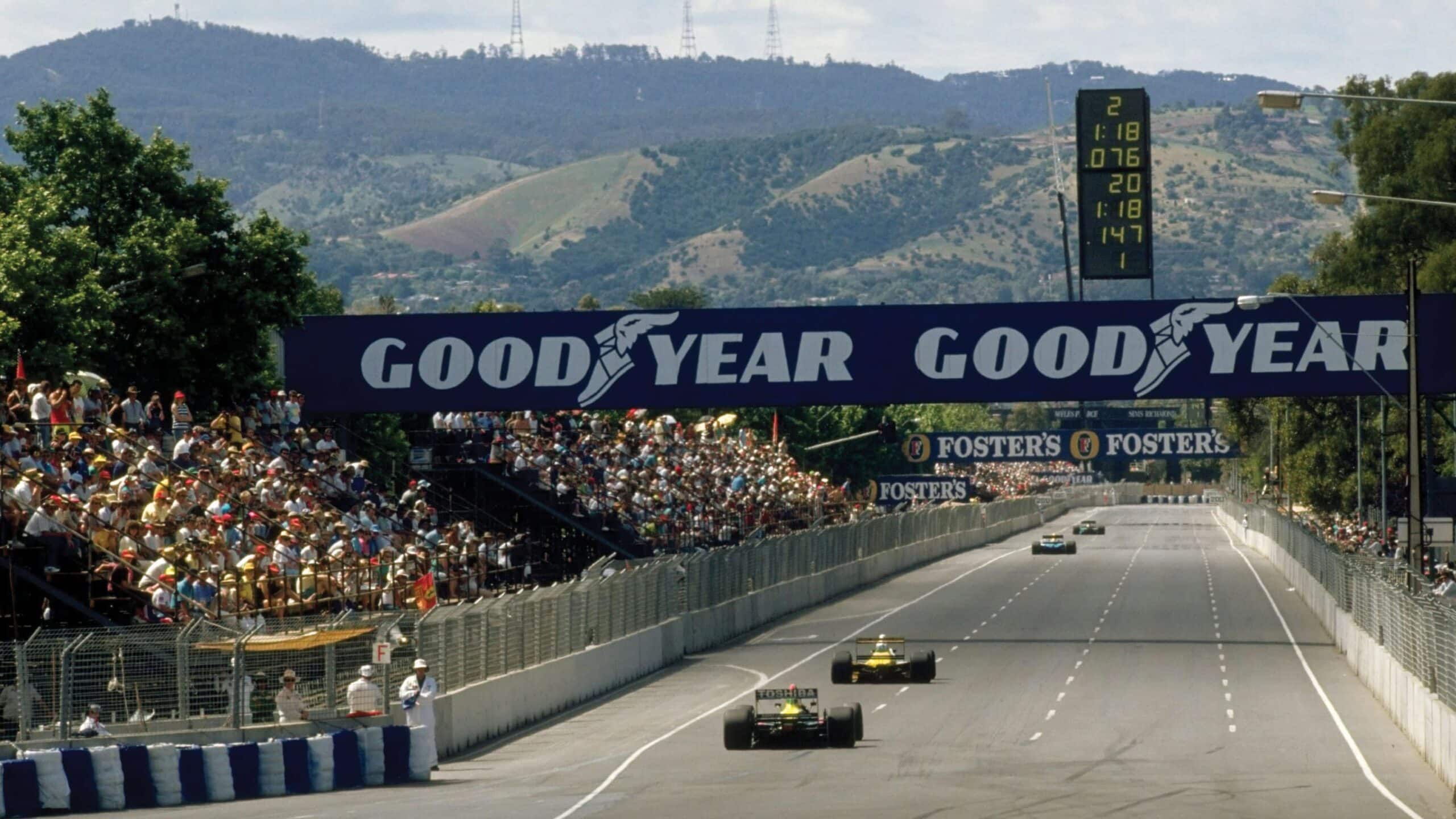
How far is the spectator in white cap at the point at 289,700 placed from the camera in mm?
26078

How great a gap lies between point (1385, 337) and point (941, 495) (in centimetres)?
4601

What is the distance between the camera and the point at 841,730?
29.8 m

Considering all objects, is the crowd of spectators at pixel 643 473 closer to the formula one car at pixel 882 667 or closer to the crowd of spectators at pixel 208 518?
the crowd of spectators at pixel 208 518

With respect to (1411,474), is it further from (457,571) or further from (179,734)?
(179,734)

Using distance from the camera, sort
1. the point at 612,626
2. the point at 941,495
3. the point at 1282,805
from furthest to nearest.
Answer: the point at 941,495, the point at 612,626, the point at 1282,805

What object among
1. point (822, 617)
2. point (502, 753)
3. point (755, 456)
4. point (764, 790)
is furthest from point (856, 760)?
point (755, 456)

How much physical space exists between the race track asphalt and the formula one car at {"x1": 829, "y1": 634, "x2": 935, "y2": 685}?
332 millimetres

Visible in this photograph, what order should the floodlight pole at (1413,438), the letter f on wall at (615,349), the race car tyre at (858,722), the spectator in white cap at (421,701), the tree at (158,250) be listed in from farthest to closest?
the letter f on wall at (615,349) → the tree at (158,250) → the floodlight pole at (1413,438) → the race car tyre at (858,722) → the spectator in white cap at (421,701)

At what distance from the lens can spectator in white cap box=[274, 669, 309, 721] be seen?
2608 centimetres

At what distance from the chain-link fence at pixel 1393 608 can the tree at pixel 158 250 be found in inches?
1002

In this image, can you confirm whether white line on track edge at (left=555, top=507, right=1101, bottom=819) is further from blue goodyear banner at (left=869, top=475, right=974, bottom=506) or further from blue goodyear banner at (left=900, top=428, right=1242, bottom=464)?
blue goodyear banner at (left=900, top=428, right=1242, bottom=464)

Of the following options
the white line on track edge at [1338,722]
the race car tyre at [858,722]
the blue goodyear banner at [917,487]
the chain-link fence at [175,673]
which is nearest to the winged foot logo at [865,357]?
the white line on track edge at [1338,722]

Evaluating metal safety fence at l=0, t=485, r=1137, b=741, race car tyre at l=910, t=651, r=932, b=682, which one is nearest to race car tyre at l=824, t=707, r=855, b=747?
metal safety fence at l=0, t=485, r=1137, b=741

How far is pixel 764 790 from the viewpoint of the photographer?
24.8 meters
